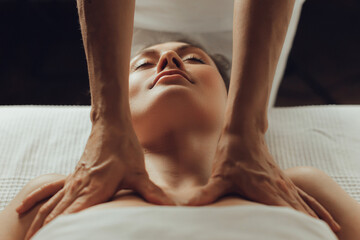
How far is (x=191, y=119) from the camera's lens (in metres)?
1.07

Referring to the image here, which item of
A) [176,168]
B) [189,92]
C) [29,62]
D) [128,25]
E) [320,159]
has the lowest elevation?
[29,62]

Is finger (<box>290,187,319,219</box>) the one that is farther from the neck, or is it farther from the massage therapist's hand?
the neck

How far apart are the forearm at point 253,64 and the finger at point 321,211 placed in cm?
19

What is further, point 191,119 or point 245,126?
point 191,119

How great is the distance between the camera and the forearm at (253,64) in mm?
938

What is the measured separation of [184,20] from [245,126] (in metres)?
0.75

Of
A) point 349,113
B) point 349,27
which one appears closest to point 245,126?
point 349,113

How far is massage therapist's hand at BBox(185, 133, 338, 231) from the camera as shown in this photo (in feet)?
2.83

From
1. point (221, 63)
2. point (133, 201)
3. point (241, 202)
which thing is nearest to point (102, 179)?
point (133, 201)

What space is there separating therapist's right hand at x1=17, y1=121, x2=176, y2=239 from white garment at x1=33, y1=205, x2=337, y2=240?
15 cm

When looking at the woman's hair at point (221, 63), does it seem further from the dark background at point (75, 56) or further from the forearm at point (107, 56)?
the dark background at point (75, 56)

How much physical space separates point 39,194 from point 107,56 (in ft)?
1.22

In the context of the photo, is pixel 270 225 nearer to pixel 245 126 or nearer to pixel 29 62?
pixel 245 126

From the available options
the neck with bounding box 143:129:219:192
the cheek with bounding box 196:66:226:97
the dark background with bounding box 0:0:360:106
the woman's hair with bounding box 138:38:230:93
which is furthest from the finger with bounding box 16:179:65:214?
the dark background with bounding box 0:0:360:106
